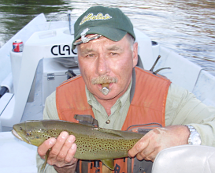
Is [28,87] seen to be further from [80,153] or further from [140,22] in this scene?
[140,22]

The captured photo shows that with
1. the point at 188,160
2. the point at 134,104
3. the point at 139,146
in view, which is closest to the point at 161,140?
the point at 139,146

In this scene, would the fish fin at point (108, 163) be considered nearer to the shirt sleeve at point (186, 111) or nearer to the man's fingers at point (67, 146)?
the man's fingers at point (67, 146)

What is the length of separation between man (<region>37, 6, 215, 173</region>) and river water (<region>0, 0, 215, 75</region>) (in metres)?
7.13

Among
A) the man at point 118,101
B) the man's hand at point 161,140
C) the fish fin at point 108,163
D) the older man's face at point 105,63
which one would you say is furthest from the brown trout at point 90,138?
the older man's face at point 105,63

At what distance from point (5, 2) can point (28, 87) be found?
23.7m

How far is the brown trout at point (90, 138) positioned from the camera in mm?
2014

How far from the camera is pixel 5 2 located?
78.7 feet

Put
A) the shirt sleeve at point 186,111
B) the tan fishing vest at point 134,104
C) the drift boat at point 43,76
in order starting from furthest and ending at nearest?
the drift boat at point 43,76 → the tan fishing vest at point 134,104 → the shirt sleeve at point 186,111

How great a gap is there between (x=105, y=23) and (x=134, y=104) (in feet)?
2.70

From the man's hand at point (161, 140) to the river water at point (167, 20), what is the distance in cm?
759

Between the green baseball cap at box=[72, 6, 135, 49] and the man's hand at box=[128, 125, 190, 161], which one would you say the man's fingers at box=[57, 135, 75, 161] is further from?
the green baseball cap at box=[72, 6, 135, 49]

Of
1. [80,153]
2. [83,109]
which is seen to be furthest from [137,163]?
[83,109]

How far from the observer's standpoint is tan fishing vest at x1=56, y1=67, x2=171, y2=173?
226 centimetres

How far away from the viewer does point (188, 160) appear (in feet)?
3.93
